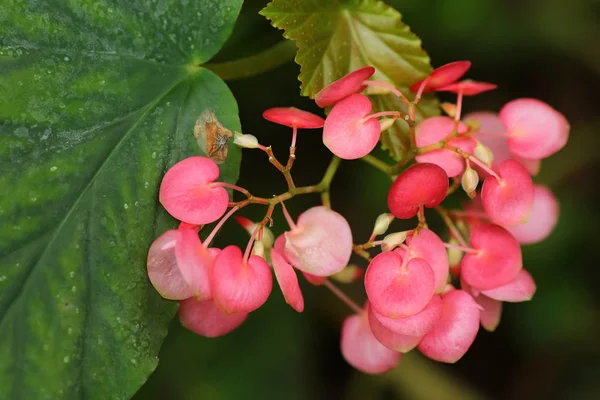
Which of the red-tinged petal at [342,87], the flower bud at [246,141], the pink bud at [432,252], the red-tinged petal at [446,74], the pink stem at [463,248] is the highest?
the red-tinged petal at [342,87]

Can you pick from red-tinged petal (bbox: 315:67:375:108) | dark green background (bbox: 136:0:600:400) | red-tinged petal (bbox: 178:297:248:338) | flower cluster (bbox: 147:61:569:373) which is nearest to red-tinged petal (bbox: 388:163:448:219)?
flower cluster (bbox: 147:61:569:373)

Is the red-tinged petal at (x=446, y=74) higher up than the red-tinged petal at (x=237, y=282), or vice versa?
the red-tinged petal at (x=446, y=74)

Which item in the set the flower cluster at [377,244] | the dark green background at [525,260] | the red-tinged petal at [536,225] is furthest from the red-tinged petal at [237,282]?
the dark green background at [525,260]

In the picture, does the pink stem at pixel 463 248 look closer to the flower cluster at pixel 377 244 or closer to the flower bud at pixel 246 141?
the flower cluster at pixel 377 244

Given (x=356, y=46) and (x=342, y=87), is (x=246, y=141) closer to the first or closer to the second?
(x=342, y=87)

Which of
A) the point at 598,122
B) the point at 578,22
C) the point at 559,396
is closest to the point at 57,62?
the point at 578,22

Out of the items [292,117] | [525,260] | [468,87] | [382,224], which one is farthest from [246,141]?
[525,260]

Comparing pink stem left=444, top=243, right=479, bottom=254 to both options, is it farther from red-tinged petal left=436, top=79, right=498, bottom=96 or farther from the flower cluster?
red-tinged petal left=436, top=79, right=498, bottom=96
